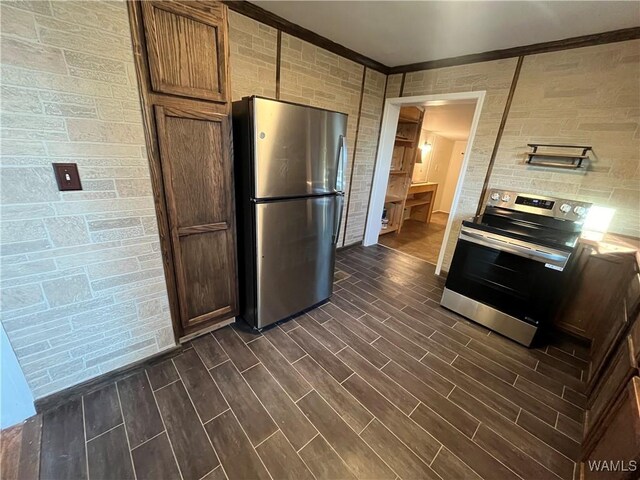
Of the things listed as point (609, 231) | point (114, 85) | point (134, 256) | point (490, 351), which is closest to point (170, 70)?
point (114, 85)

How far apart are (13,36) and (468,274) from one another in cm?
312

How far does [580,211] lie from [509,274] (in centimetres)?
80

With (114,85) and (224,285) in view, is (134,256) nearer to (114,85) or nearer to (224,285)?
(224,285)

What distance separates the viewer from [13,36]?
101cm

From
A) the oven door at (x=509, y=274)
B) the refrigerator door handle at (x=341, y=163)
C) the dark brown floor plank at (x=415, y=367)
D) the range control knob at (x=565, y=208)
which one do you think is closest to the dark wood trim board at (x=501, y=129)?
the range control knob at (x=565, y=208)

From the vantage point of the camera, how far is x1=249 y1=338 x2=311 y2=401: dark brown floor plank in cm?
164

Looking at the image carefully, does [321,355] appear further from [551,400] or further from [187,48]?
[187,48]

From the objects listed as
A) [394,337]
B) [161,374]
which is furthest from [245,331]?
[394,337]

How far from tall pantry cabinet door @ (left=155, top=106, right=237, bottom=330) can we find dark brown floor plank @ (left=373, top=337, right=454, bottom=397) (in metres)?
1.32

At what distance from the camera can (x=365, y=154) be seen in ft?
11.6

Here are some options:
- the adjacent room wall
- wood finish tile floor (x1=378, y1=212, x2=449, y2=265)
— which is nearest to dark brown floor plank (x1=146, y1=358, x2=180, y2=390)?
wood finish tile floor (x1=378, y1=212, x2=449, y2=265)

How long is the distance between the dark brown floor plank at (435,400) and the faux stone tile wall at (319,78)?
8.60 feet

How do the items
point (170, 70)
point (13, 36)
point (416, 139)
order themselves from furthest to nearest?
point (416, 139), point (170, 70), point (13, 36)

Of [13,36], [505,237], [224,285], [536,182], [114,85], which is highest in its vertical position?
[13,36]
